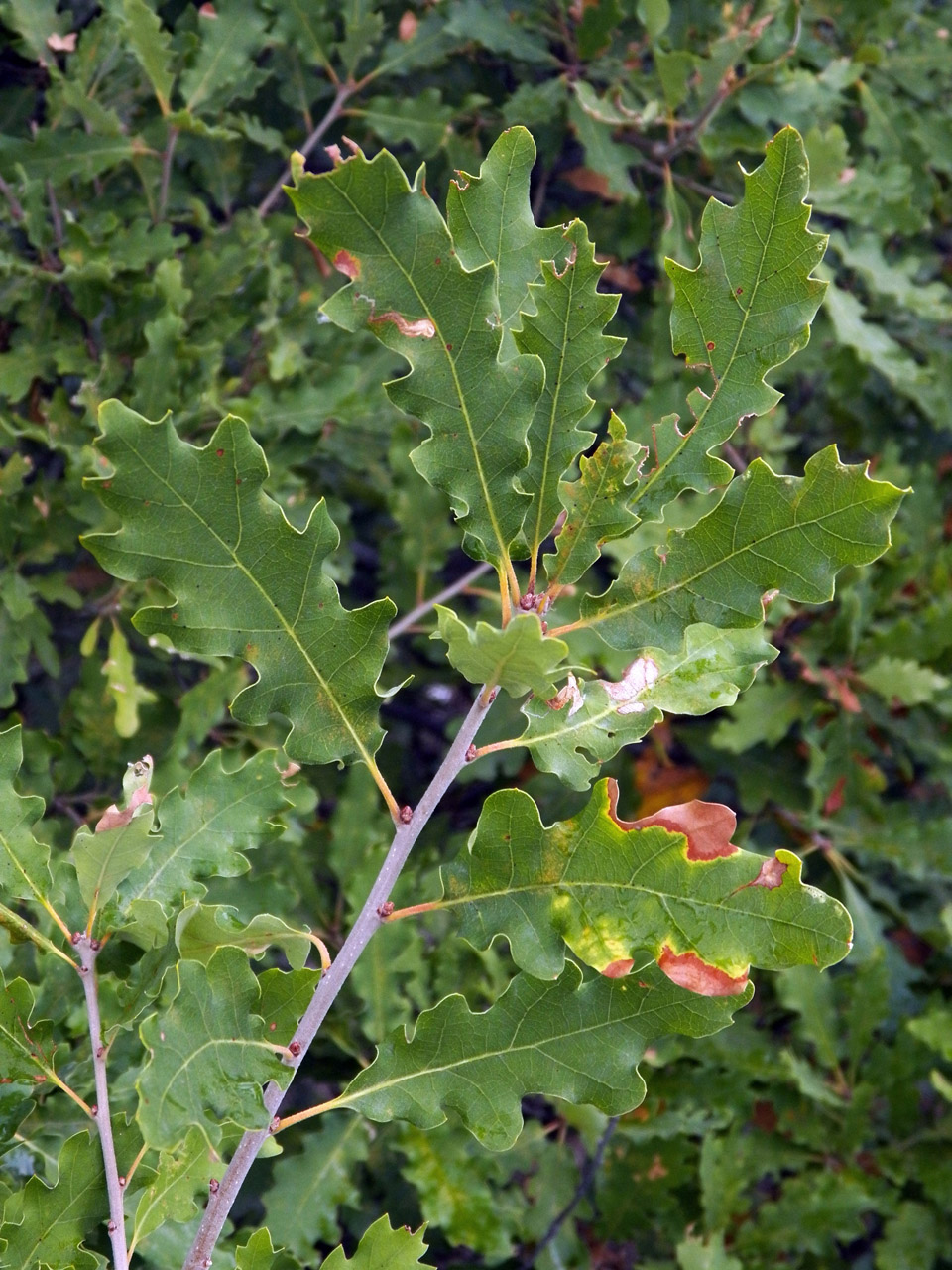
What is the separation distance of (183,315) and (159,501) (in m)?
0.86

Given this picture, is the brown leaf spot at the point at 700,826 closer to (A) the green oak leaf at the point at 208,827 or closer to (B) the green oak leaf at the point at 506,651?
(B) the green oak leaf at the point at 506,651

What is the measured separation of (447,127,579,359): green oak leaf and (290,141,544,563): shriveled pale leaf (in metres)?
0.03

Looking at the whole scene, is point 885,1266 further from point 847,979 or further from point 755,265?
point 755,265

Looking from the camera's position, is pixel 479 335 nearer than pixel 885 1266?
Yes

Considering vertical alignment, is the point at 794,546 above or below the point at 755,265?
below

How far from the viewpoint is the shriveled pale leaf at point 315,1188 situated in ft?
4.54

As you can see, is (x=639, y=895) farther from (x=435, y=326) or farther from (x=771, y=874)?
(x=435, y=326)

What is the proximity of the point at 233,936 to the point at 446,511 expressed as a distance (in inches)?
38.2

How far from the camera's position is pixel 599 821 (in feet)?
2.63

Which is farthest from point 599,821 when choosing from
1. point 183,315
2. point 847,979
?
point 847,979

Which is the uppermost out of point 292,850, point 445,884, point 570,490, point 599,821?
point 570,490

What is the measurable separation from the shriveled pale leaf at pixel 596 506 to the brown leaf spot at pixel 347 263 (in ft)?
0.63

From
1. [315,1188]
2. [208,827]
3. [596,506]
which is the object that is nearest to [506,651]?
[596,506]

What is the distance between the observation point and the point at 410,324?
31.7 inches
